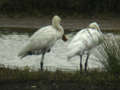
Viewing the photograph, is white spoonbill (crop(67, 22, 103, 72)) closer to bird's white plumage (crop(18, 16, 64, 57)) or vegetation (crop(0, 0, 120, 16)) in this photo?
bird's white plumage (crop(18, 16, 64, 57))

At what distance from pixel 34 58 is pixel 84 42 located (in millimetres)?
4532

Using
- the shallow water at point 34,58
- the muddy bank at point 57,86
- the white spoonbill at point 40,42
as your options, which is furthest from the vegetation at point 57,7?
the muddy bank at point 57,86

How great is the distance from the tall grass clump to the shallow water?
2.32 m

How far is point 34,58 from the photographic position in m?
14.7

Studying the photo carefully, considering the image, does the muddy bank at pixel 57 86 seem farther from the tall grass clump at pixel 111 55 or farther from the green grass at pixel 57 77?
the tall grass clump at pixel 111 55

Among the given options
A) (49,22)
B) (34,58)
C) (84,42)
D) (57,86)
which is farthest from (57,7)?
(57,86)

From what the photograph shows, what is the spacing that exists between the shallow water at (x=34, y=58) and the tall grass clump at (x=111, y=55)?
232 cm

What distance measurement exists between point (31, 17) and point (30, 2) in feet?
5.22

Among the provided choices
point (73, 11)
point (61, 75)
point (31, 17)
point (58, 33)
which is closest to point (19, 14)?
point (31, 17)

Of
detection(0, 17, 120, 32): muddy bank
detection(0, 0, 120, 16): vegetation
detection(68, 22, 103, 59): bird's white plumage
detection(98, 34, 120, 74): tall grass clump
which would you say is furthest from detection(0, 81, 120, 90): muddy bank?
detection(0, 0, 120, 16): vegetation

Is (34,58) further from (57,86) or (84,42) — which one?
(57,86)

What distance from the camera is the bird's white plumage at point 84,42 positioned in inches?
395

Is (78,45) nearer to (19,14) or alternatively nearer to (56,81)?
(56,81)

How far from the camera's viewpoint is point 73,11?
2367 centimetres
